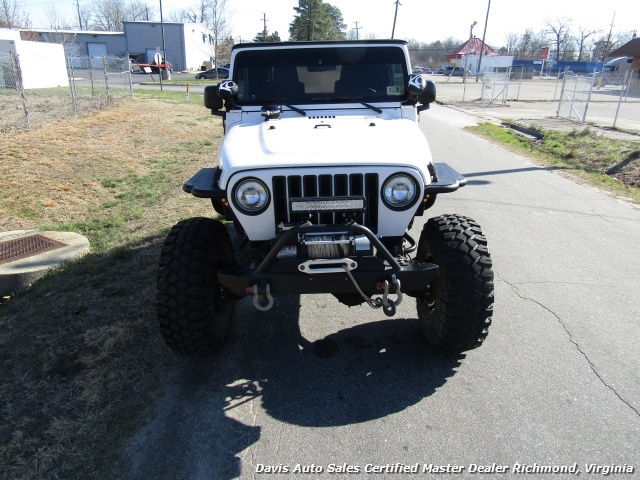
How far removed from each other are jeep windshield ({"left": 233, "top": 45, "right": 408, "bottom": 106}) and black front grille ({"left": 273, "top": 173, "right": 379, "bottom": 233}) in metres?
1.49

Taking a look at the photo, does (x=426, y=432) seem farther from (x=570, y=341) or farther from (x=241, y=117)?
(x=241, y=117)

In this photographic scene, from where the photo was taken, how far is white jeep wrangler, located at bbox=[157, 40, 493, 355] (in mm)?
2820

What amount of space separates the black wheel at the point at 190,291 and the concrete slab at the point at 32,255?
2.21m

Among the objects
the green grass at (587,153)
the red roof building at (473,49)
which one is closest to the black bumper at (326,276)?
the green grass at (587,153)

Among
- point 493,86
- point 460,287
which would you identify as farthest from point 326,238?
point 493,86

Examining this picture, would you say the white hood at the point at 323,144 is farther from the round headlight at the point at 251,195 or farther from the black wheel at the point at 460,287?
the black wheel at the point at 460,287

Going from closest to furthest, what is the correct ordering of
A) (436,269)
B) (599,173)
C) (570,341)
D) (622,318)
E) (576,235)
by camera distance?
(436,269) < (570,341) < (622,318) < (576,235) < (599,173)

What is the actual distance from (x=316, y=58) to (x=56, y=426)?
341 cm

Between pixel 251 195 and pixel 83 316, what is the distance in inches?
79.4

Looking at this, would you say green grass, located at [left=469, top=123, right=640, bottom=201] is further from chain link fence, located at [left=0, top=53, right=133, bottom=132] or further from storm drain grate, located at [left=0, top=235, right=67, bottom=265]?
chain link fence, located at [left=0, top=53, right=133, bottom=132]

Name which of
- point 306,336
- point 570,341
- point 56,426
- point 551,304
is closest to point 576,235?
point 551,304

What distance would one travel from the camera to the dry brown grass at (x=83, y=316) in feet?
8.69

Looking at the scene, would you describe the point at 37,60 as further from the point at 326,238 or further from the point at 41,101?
the point at 326,238

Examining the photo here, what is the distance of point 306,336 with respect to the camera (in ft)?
12.3
